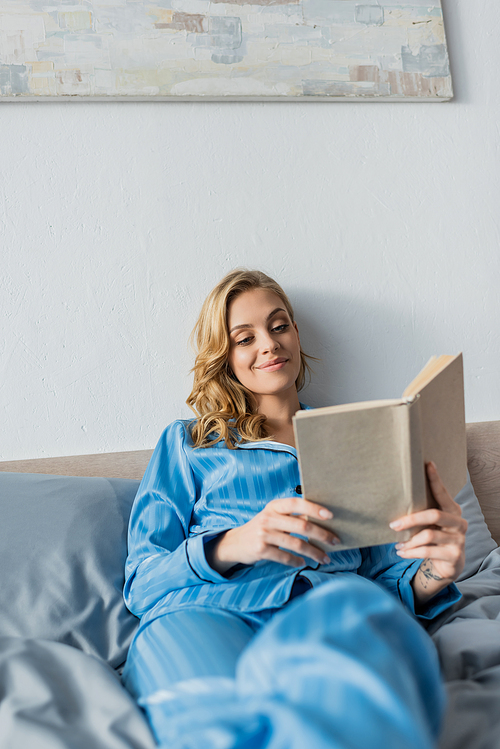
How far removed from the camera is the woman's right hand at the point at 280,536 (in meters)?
0.67

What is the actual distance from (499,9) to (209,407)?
1.26m

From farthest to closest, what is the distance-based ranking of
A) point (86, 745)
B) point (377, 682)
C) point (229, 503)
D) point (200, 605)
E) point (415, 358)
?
point (415, 358) < point (229, 503) < point (200, 605) < point (86, 745) < point (377, 682)

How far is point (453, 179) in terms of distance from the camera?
1.34 meters

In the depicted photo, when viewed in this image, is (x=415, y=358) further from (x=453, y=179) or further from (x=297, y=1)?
(x=297, y=1)

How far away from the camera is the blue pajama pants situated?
42 cm

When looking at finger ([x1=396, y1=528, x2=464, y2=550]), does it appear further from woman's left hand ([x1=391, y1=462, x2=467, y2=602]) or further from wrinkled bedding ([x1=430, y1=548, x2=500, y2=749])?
wrinkled bedding ([x1=430, y1=548, x2=500, y2=749])

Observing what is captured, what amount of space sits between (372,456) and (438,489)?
119mm

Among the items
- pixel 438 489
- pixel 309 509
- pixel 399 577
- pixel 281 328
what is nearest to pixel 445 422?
pixel 438 489

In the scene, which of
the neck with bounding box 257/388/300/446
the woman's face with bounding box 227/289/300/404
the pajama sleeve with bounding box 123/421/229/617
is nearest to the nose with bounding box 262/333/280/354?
the woman's face with bounding box 227/289/300/404

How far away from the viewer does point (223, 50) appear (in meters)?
1.23

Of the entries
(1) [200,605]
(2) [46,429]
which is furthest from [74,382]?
(1) [200,605]

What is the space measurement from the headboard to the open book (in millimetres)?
621

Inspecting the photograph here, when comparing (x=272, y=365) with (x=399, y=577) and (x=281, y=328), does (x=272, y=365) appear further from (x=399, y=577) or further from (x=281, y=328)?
(x=399, y=577)

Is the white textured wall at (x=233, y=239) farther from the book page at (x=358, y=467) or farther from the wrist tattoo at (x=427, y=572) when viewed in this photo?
the book page at (x=358, y=467)
